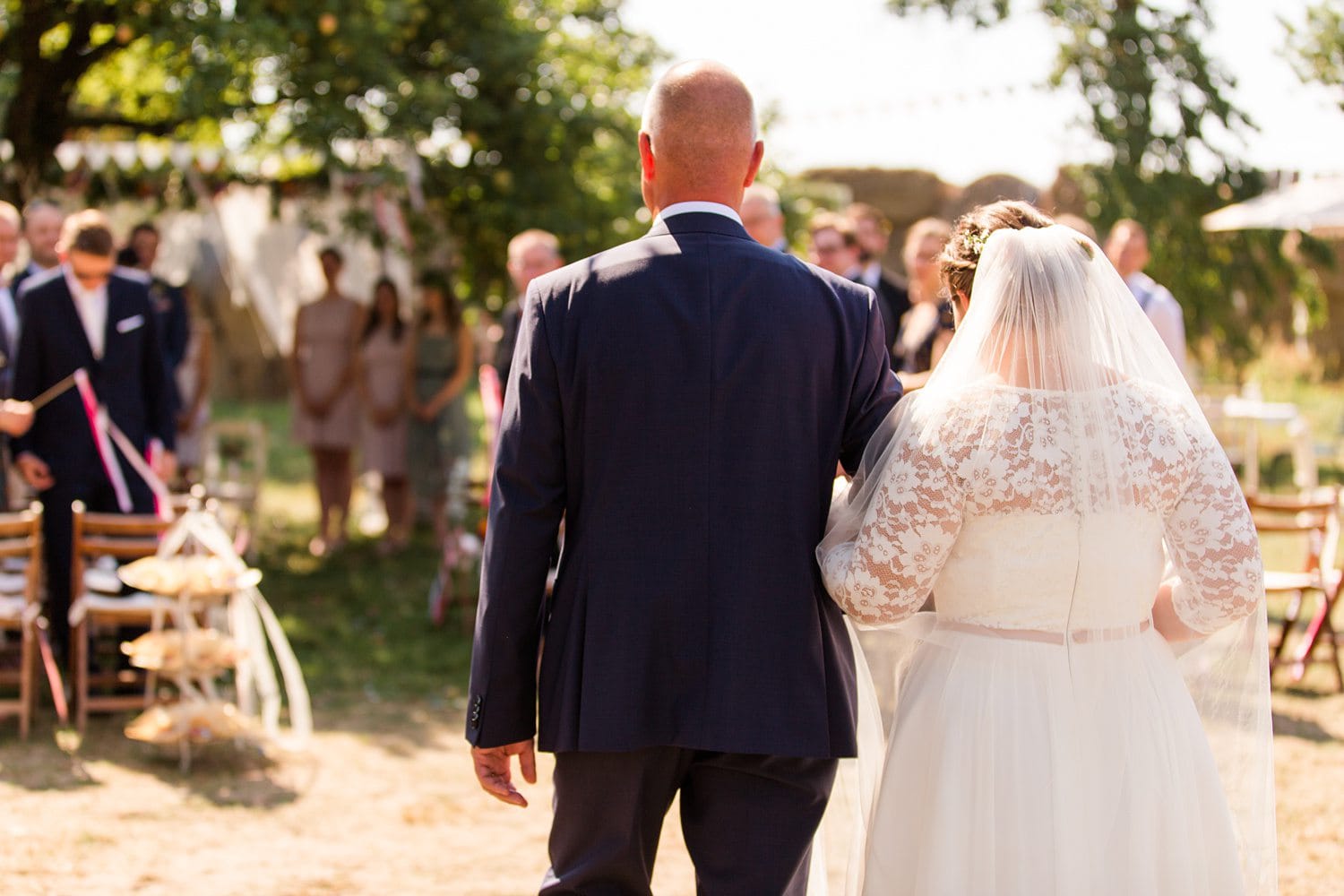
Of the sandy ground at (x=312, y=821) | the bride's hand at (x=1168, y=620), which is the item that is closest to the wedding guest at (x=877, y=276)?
the sandy ground at (x=312, y=821)

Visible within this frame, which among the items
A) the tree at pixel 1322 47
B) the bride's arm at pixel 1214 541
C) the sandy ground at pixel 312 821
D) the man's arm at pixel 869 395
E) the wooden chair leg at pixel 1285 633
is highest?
the tree at pixel 1322 47

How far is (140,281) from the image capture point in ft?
21.9

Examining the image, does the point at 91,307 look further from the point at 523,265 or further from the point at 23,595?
the point at 523,265

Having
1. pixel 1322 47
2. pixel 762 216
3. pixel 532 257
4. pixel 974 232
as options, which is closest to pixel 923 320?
pixel 762 216

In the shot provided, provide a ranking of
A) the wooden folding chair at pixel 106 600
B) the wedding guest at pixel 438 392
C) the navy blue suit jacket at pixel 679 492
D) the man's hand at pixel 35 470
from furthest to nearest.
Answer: the wedding guest at pixel 438 392 → the man's hand at pixel 35 470 → the wooden folding chair at pixel 106 600 → the navy blue suit jacket at pixel 679 492

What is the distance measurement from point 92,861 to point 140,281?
293 cm

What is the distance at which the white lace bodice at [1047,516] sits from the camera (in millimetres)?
2662

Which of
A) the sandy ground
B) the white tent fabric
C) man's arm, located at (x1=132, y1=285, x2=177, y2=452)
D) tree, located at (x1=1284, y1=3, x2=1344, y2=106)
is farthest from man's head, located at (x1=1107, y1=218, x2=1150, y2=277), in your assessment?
tree, located at (x1=1284, y1=3, x2=1344, y2=106)

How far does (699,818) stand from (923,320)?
4.30 m

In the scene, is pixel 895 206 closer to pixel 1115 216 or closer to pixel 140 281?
pixel 1115 216

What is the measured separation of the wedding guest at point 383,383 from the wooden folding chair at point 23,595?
4149 millimetres

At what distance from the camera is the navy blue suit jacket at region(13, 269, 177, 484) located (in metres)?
6.48

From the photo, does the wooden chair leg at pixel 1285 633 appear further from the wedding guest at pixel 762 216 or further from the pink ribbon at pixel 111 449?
the pink ribbon at pixel 111 449

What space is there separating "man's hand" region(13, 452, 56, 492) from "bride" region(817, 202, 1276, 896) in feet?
15.9
